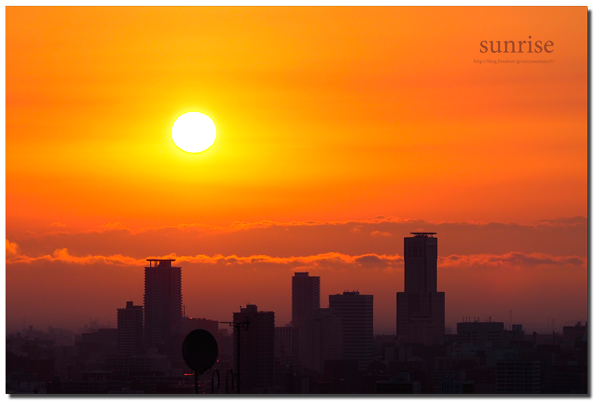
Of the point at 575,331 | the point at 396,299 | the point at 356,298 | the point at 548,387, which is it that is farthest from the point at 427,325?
the point at 575,331

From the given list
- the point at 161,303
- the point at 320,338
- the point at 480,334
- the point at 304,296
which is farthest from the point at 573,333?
the point at 161,303

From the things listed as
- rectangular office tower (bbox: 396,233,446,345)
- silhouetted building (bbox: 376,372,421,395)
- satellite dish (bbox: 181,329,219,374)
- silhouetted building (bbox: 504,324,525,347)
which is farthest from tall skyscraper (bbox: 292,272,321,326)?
satellite dish (bbox: 181,329,219,374)

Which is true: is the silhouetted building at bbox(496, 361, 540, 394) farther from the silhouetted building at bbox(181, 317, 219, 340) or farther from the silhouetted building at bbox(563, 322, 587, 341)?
the silhouetted building at bbox(181, 317, 219, 340)

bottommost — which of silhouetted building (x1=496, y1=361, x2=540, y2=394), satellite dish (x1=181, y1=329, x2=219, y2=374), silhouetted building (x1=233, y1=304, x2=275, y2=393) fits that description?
silhouetted building (x1=496, y1=361, x2=540, y2=394)

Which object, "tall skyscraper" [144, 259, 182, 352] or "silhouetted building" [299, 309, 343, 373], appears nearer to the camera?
"silhouetted building" [299, 309, 343, 373]

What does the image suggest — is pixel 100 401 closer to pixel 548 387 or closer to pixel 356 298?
pixel 548 387

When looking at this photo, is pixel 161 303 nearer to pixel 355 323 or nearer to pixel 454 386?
pixel 355 323

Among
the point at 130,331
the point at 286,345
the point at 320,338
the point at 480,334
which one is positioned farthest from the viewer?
the point at 320,338
